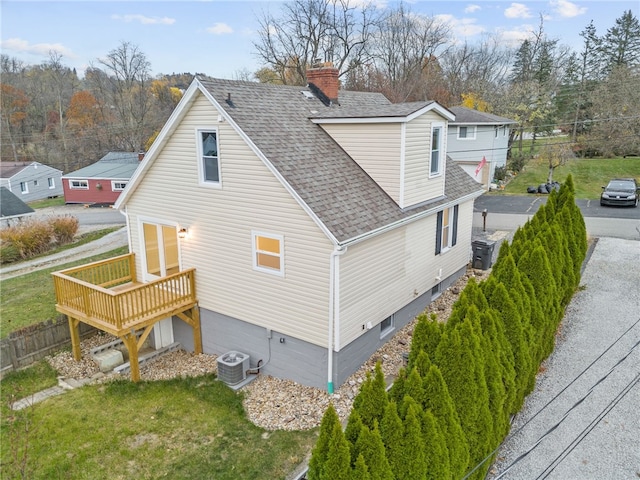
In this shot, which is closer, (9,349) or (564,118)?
(9,349)

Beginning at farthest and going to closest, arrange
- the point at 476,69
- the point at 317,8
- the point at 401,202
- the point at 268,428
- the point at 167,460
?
1. the point at 476,69
2. the point at 317,8
3. the point at 401,202
4. the point at 268,428
5. the point at 167,460

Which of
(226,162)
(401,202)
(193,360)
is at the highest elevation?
(226,162)

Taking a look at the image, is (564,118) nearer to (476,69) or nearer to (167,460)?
(476,69)

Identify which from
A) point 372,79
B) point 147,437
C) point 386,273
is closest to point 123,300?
point 147,437

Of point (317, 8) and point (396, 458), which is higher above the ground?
point (317, 8)

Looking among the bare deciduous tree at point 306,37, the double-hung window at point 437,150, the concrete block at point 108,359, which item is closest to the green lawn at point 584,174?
the bare deciduous tree at point 306,37

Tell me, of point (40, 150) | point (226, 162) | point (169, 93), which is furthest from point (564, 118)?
point (40, 150)

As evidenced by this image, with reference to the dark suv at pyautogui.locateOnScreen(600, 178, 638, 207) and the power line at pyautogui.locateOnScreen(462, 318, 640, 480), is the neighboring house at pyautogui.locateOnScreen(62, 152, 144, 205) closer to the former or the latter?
the dark suv at pyautogui.locateOnScreen(600, 178, 638, 207)
